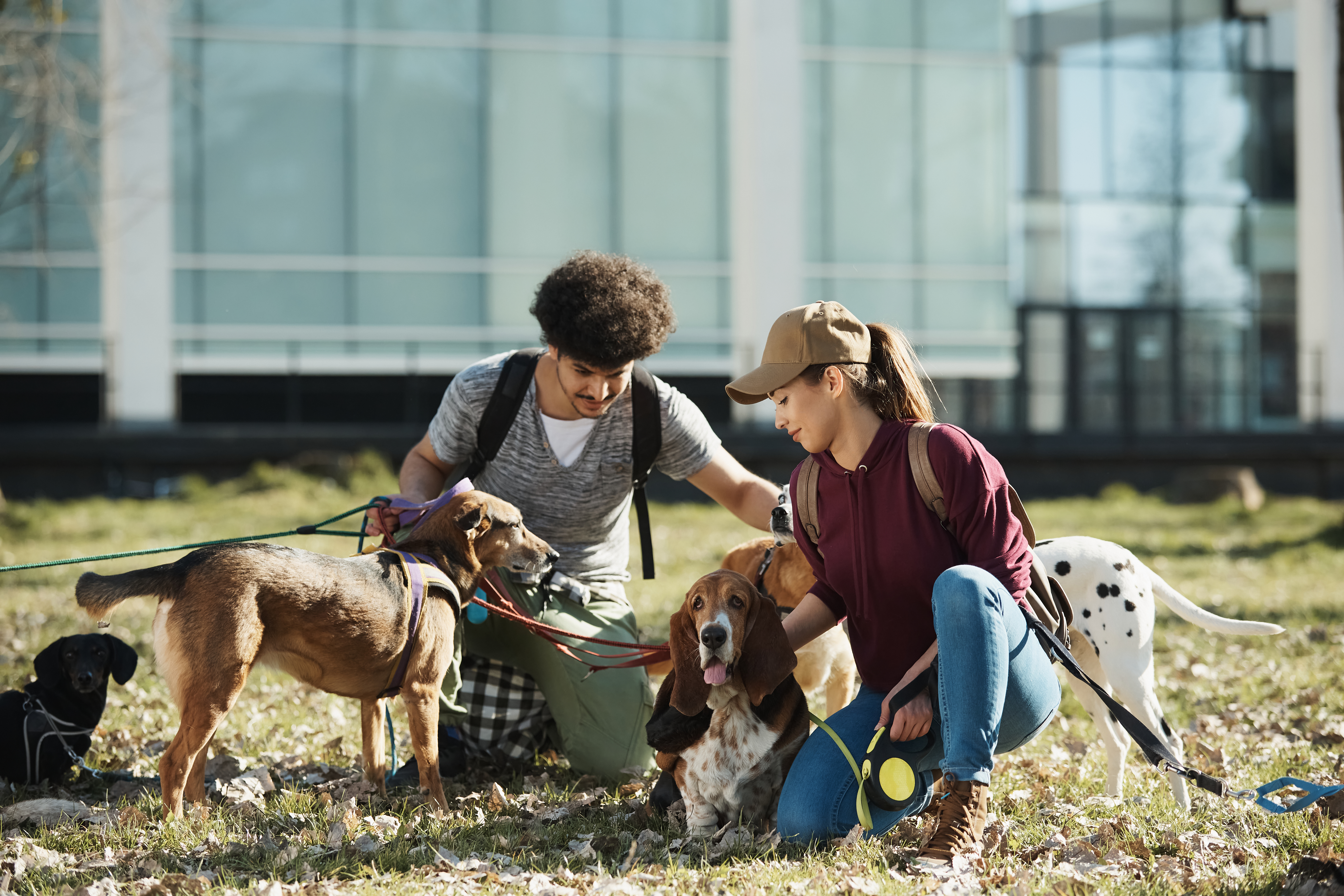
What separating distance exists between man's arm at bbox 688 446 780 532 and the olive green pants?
2.18 ft

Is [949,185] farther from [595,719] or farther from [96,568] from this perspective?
[595,719]

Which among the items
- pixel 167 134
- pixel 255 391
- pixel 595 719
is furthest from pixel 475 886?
pixel 167 134

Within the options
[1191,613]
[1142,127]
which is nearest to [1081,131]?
[1142,127]

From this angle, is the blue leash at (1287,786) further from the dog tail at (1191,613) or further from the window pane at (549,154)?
the window pane at (549,154)

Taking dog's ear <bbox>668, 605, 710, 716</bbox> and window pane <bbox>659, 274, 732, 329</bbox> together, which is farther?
window pane <bbox>659, 274, 732, 329</bbox>

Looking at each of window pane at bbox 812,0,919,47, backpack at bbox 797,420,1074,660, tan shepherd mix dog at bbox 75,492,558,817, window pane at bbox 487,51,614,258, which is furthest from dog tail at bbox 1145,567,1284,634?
window pane at bbox 812,0,919,47

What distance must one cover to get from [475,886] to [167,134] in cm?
1646

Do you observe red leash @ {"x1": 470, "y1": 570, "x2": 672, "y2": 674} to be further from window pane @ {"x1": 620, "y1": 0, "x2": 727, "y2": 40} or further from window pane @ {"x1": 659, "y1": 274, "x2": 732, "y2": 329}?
window pane @ {"x1": 620, "y1": 0, "x2": 727, "y2": 40}

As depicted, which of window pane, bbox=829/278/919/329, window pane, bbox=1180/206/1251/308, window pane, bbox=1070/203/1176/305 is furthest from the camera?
window pane, bbox=1180/206/1251/308

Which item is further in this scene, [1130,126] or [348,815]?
[1130,126]

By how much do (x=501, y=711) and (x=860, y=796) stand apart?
72.0 inches

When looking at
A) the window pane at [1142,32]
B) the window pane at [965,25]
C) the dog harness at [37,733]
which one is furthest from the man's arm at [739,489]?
the window pane at [1142,32]

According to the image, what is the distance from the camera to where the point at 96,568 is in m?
10.2

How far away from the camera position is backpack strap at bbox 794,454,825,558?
12.4 feet
